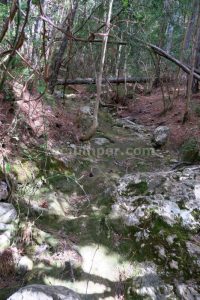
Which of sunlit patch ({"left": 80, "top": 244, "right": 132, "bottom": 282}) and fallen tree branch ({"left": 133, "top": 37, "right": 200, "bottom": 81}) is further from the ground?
fallen tree branch ({"left": 133, "top": 37, "right": 200, "bottom": 81})

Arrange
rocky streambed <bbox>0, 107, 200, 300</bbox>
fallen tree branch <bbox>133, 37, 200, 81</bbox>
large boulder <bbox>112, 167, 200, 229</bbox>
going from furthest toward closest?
fallen tree branch <bbox>133, 37, 200, 81</bbox>
large boulder <bbox>112, 167, 200, 229</bbox>
rocky streambed <bbox>0, 107, 200, 300</bbox>

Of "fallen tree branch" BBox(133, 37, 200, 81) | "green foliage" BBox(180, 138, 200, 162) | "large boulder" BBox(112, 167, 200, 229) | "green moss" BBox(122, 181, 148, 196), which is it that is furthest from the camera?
"fallen tree branch" BBox(133, 37, 200, 81)

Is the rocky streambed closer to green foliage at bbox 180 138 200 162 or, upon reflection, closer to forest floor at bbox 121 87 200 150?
green foliage at bbox 180 138 200 162

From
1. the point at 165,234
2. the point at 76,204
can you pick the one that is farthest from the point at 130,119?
the point at 165,234

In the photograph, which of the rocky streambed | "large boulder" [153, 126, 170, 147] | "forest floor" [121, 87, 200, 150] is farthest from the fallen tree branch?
the rocky streambed

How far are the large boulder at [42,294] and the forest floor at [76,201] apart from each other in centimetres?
40

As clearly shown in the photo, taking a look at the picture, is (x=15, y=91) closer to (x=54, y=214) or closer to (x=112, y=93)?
(x=54, y=214)

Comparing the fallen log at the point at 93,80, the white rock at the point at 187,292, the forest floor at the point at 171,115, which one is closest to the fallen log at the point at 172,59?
the forest floor at the point at 171,115

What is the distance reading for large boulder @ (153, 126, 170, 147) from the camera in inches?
278

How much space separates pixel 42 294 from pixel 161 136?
5.18m

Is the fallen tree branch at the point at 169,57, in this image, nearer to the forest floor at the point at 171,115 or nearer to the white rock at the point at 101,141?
the forest floor at the point at 171,115

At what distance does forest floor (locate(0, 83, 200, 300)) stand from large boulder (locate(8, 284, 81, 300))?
0.40 meters

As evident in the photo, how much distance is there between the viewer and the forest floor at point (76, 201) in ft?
11.3

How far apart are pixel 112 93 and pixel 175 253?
883cm
